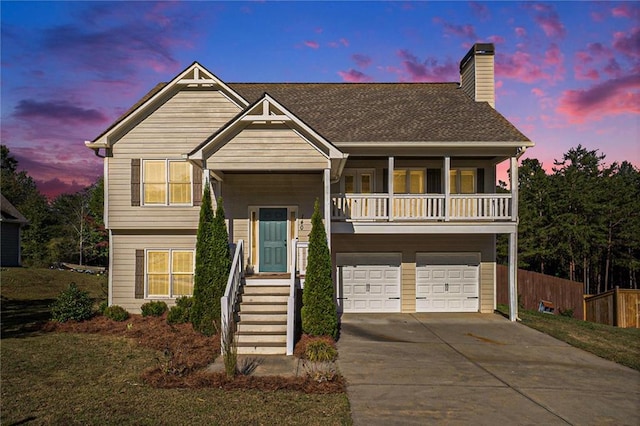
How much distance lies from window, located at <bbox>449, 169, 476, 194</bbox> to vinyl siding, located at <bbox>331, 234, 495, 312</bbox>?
170cm

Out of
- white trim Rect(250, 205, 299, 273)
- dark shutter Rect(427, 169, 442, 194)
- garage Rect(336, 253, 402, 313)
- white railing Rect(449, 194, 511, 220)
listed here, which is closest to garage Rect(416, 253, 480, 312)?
garage Rect(336, 253, 402, 313)

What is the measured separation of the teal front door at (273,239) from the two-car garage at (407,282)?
2197 mm

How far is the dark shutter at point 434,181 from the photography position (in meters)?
16.5

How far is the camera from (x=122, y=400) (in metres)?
7.42

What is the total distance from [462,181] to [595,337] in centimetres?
651

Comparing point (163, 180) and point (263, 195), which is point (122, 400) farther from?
point (163, 180)

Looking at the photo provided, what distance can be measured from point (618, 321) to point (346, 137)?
13516mm

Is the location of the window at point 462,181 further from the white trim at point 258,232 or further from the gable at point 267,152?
the gable at point 267,152

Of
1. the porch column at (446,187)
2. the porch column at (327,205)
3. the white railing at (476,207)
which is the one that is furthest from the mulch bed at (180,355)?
the white railing at (476,207)

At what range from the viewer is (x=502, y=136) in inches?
591

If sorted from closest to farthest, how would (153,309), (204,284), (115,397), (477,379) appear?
(115,397)
(477,379)
(204,284)
(153,309)

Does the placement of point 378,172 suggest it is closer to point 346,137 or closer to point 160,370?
point 346,137

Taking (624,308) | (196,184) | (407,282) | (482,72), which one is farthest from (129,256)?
(624,308)

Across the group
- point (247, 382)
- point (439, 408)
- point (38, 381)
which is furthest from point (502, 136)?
point (38, 381)
